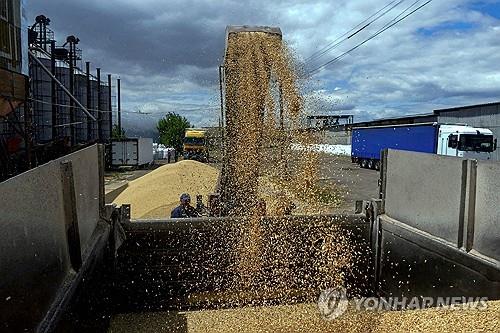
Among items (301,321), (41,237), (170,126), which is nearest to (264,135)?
(301,321)

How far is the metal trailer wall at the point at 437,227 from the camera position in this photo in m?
2.76

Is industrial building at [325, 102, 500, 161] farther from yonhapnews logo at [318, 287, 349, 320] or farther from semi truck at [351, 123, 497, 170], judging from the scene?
yonhapnews logo at [318, 287, 349, 320]

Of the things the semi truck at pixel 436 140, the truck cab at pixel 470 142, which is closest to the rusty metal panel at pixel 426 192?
the semi truck at pixel 436 140

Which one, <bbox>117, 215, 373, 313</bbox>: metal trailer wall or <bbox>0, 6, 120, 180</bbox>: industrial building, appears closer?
<bbox>117, 215, 373, 313</bbox>: metal trailer wall

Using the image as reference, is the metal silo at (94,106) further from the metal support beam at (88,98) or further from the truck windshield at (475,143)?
the truck windshield at (475,143)

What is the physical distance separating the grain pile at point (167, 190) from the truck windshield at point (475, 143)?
9.00 m

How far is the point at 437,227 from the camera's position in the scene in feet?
10.5

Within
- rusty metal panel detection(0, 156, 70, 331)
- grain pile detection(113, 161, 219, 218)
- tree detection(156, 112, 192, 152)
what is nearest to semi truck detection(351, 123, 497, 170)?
grain pile detection(113, 161, 219, 218)

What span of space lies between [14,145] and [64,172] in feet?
21.2

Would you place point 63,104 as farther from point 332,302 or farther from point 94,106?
point 332,302

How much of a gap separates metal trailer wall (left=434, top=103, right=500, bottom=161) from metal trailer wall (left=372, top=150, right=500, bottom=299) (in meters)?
18.9

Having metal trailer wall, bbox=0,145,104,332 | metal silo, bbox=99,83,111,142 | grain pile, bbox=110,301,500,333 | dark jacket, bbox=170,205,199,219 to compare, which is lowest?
grain pile, bbox=110,301,500,333

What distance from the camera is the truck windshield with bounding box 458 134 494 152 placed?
16734 millimetres

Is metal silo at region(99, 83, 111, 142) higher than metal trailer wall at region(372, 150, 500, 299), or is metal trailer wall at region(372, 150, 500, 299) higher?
metal silo at region(99, 83, 111, 142)
